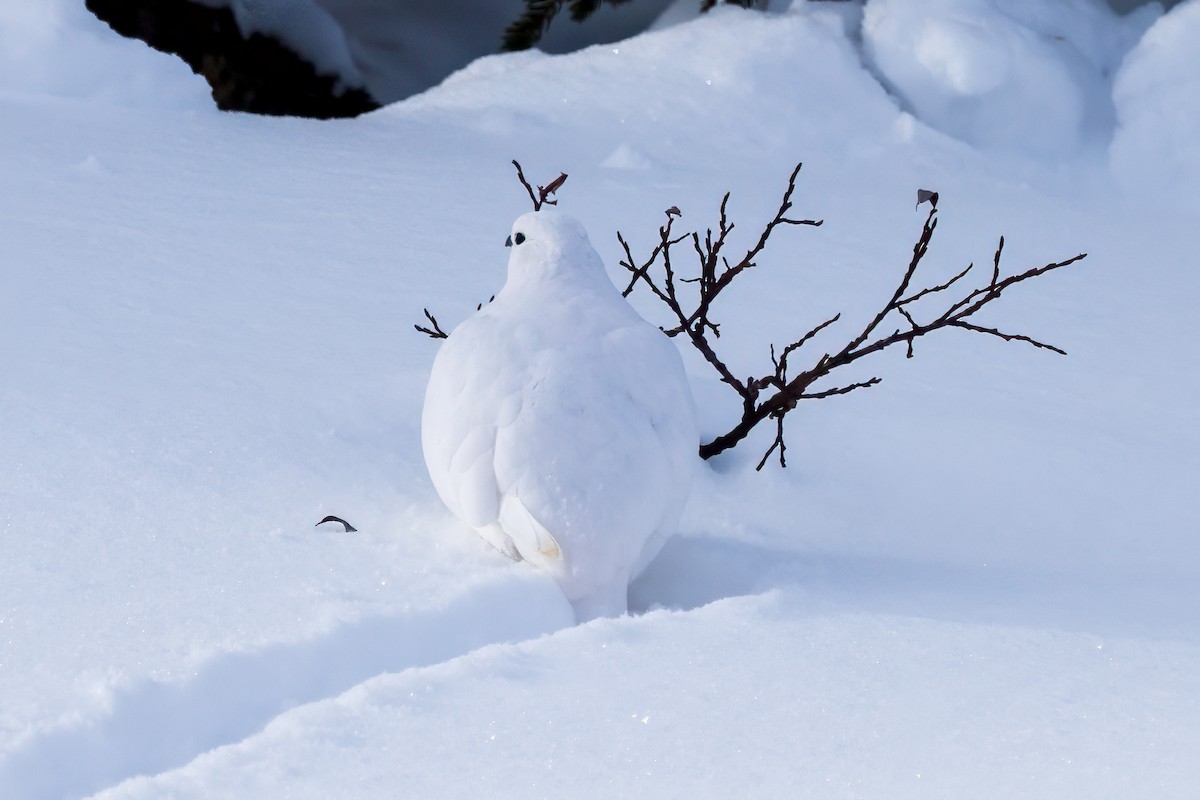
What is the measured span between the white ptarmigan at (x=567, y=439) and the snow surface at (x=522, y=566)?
0.23 feet

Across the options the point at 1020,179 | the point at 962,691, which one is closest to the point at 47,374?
the point at 962,691

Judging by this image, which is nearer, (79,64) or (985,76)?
(79,64)

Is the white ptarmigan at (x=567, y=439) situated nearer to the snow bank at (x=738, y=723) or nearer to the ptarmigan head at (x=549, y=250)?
the ptarmigan head at (x=549, y=250)

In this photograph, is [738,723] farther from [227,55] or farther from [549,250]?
[227,55]

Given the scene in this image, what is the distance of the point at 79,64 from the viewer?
3949 mm

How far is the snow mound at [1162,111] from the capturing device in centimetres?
429

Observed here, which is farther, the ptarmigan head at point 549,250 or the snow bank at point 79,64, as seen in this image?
the snow bank at point 79,64

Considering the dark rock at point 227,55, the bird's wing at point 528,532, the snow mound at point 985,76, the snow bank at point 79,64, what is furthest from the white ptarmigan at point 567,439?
the dark rock at point 227,55

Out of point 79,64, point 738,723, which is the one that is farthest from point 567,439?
point 79,64

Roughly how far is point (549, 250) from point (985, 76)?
9.33 feet

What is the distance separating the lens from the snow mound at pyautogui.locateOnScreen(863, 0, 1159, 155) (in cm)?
440

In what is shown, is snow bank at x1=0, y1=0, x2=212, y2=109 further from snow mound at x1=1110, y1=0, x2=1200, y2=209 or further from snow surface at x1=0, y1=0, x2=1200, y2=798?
snow mound at x1=1110, y1=0, x2=1200, y2=209

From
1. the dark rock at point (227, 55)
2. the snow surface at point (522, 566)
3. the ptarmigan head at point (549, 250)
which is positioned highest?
the ptarmigan head at point (549, 250)

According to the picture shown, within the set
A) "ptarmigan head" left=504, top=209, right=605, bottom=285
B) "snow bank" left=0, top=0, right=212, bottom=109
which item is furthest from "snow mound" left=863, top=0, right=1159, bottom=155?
"ptarmigan head" left=504, top=209, right=605, bottom=285
